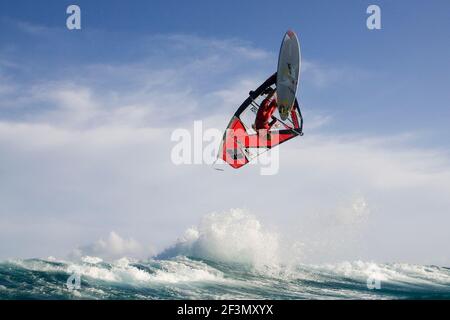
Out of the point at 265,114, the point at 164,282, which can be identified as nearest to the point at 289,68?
the point at 265,114

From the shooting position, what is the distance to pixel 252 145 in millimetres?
21172

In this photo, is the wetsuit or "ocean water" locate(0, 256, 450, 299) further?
"ocean water" locate(0, 256, 450, 299)

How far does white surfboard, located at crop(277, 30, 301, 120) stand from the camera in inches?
634

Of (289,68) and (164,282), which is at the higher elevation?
(289,68)

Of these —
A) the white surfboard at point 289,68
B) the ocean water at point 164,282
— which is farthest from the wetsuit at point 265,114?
the ocean water at point 164,282

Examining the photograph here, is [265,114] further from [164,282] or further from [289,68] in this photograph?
[164,282]

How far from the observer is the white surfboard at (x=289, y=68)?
16094 mm

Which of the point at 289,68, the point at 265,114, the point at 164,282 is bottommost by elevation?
the point at 164,282

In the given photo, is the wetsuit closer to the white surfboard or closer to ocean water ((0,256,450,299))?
the white surfboard

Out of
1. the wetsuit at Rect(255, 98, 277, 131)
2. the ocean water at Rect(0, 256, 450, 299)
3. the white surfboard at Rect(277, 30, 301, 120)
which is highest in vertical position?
the white surfboard at Rect(277, 30, 301, 120)

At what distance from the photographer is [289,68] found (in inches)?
649

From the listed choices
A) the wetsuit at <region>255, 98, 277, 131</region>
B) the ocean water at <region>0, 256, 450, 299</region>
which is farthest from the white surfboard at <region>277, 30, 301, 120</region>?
the ocean water at <region>0, 256, 450, 299</region>
